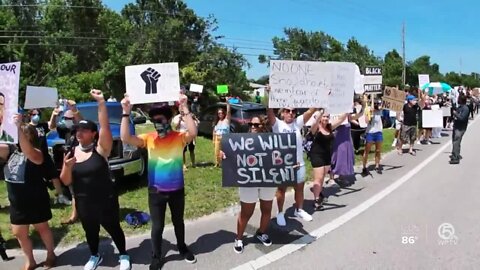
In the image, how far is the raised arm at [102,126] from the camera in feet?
15.5

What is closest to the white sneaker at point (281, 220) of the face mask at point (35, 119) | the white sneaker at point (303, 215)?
the white sneaker at point (303, 215)

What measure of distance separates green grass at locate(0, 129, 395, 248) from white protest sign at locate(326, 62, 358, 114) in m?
2.36

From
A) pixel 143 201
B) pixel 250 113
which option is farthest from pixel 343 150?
pixel 250 113

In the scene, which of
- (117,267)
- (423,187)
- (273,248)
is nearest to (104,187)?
(117,267)

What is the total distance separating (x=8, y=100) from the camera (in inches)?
179

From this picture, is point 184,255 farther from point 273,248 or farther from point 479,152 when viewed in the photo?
point 479,152

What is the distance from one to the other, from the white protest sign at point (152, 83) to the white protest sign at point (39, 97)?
2.49m

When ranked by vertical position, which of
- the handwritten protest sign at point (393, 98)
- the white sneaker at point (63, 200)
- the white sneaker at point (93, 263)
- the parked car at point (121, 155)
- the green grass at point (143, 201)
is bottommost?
the white sneaker at point (93, 263)

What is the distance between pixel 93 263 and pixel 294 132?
2910mm

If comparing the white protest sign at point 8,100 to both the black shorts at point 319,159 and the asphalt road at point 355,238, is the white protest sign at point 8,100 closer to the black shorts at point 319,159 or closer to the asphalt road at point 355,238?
the asphalt road at point 355,238

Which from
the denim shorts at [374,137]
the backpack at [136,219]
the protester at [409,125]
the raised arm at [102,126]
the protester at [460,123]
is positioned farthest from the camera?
the protester at [409,125]

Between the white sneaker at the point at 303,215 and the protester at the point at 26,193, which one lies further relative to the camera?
the white sneaker at the point at 303,215

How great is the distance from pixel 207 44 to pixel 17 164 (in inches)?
1575

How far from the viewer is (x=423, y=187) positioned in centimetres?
895
